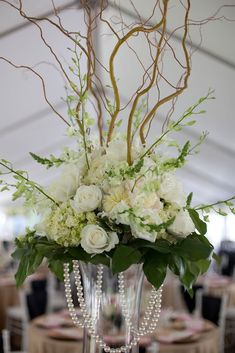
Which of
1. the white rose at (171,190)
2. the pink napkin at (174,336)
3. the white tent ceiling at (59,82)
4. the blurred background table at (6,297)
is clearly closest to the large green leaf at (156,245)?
the white rose at (171,190)

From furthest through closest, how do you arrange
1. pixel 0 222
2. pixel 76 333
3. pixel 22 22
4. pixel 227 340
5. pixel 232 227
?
pixel 232 227 → pixel 0 222 → pixel 227 340 → pixel 22 22 → pixel 76 333

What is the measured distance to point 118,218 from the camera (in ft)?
3.83

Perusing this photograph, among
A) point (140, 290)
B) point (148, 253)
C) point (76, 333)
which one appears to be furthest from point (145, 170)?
point (76, 333)

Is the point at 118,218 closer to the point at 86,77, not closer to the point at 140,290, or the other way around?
the point at 140,290

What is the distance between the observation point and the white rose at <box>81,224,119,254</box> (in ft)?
3.76

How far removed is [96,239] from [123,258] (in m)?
0.08

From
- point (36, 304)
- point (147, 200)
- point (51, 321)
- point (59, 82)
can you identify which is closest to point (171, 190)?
point (147, 200)

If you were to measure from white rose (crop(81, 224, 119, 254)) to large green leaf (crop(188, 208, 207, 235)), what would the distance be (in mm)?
228

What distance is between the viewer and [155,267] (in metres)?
1.17

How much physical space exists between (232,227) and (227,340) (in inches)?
440

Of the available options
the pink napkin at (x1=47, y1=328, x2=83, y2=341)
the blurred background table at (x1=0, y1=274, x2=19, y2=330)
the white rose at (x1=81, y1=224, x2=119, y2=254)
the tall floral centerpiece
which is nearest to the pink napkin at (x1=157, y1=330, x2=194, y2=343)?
the pink napkin at (x1=47, y1=328, x2=83, y2=341)

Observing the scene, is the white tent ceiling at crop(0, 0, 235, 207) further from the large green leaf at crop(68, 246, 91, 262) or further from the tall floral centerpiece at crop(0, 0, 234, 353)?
the large green leaf at crop(68, 246, 91, 262)

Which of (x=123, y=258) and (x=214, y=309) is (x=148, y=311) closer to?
(x=123, y=258)

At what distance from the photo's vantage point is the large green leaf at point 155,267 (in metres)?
1.16
